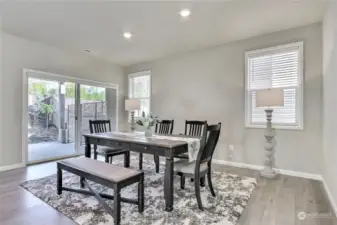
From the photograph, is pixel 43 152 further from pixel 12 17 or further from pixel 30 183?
pixel 12 17

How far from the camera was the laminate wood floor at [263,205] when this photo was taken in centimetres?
205

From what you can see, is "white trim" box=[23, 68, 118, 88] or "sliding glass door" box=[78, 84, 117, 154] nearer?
"white trim" box=[23, 68, 118, 88]

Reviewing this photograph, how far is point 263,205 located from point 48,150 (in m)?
4.47

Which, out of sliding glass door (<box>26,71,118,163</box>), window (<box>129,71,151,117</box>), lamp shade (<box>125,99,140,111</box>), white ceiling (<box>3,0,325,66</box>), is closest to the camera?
white ceiling (<box>3,0,325,66</box>)

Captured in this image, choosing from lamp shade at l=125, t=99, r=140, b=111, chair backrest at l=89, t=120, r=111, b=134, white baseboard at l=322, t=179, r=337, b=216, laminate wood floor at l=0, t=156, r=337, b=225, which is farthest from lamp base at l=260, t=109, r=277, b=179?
chair backrest at l=89, t=120, r=111, b=134

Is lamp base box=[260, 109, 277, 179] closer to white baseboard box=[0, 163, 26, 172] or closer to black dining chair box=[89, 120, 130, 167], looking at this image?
black dining chair box=[89, 120, 130, 167]

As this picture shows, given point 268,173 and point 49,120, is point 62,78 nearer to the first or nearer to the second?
point 49,120

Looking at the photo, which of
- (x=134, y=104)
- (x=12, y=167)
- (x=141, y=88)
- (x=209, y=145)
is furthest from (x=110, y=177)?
(x=141, y=88)

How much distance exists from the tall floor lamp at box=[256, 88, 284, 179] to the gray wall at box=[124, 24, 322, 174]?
30cm

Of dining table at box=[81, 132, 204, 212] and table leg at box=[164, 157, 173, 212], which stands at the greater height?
dining table at box=[81, 132, 204, 212]

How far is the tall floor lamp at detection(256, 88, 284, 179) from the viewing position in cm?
321

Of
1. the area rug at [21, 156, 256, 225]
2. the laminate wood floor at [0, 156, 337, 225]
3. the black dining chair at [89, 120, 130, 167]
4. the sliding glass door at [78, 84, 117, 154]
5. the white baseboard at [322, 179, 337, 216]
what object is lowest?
the laminate wood floor at [0, 156, 337, 225]

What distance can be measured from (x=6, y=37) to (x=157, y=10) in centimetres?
305

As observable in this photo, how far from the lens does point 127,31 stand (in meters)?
Answer: 3.69
